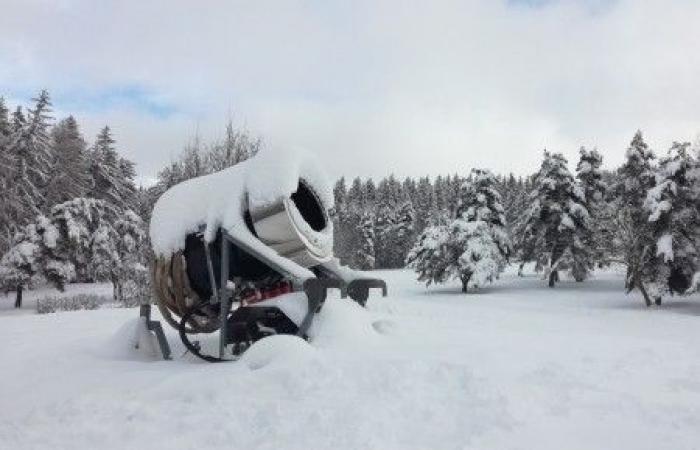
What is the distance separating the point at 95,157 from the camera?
54562mm

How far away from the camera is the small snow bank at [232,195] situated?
24.5 ft

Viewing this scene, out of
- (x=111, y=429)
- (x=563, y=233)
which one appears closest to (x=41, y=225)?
(x=563, y=233)

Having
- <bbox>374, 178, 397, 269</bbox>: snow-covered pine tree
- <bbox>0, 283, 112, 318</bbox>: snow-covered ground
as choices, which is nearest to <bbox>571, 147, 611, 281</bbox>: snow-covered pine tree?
<bbox>0, 283, 112, 318</bbox>: snow-covered ground

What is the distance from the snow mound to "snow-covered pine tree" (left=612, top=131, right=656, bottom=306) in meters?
29.9

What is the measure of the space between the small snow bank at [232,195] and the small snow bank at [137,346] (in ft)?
3.33

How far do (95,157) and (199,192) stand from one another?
5086cm

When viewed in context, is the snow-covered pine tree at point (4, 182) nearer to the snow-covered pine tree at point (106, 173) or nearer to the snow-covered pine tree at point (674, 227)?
the snow-covered pine tree at point (106, 173)

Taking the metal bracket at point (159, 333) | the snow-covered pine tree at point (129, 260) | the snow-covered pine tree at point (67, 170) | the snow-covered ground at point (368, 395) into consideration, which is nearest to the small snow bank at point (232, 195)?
the metal bracket at point (159, 333)

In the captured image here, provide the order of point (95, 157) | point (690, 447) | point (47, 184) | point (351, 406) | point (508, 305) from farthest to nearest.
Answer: point (95, 157) → point (47, 184) → point (508, 305) → point (351, 406) → point (690, 447)

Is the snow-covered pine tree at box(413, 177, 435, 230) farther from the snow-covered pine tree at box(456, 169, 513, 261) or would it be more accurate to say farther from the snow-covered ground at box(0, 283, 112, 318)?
the snow-covered ground at box(0, 283, 112, 318)

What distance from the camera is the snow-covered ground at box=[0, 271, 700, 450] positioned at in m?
4.32

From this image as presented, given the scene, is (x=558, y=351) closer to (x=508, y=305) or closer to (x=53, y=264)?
(x=508, y=305)

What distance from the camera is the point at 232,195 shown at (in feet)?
24.9

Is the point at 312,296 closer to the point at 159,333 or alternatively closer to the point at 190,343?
the point at 190,343
